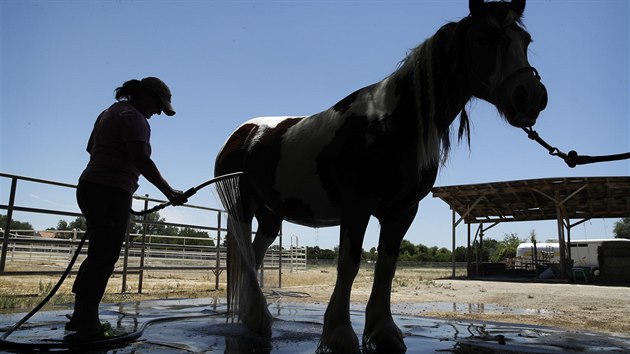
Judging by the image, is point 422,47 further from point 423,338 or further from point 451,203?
point 451,203

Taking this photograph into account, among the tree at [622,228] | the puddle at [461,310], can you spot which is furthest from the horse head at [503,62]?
the tree at [622,228]

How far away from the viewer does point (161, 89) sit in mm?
2691

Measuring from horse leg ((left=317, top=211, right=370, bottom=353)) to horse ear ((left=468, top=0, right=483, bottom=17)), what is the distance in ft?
4.06

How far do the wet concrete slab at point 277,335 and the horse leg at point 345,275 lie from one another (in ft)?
0.57

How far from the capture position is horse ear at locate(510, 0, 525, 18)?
8.32ft

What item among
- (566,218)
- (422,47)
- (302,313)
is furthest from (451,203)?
(422,47)

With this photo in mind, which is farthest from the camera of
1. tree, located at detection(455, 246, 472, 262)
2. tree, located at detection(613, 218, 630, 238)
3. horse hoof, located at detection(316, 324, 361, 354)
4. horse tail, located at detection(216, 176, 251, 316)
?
tree, located at detection(613, 218, 630, 238)

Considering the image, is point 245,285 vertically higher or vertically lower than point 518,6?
lower

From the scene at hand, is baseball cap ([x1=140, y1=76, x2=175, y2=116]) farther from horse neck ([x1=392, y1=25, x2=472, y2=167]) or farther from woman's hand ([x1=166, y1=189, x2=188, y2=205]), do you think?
horse neck ([x1=392, y1=25, x2=472, y2=167])

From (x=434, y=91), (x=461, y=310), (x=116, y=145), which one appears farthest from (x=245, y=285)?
(x=461, y=310)

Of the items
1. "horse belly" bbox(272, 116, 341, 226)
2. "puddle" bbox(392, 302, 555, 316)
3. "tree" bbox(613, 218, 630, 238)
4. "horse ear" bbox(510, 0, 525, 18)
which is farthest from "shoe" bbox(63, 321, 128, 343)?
"tree" bbox(613, 218, 630, 238)

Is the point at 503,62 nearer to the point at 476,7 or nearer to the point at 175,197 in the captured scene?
the point at 476,7

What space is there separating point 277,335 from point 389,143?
4.68 ft

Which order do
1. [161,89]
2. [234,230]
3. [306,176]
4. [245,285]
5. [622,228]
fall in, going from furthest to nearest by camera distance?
1. [622,228]
2. [234,230]
3. [245,285]
4. [306,176]
5. [161,89]
